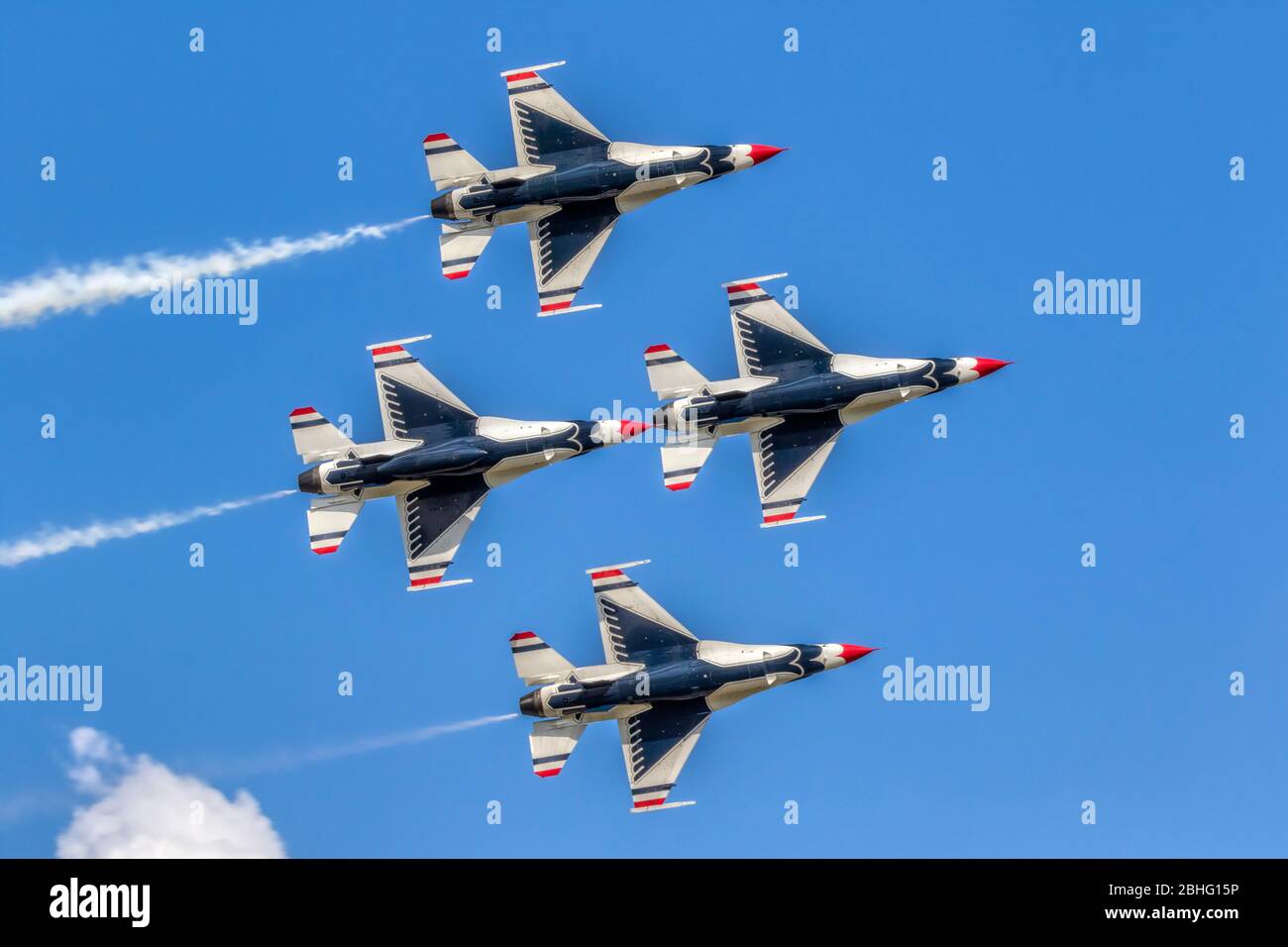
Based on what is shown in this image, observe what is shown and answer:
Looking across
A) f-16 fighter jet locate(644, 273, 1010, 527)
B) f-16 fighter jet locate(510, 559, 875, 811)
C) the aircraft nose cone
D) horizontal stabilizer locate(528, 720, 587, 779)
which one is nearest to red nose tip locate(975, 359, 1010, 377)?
f-16 fighter jet locate(644, 273, 1010, 527)

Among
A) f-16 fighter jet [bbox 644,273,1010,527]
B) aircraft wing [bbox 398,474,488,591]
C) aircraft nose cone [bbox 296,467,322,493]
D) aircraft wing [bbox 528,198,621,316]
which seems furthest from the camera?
aircraft wing [bbox 528,198,621,316]

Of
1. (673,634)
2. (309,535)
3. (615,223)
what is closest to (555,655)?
(673,634)

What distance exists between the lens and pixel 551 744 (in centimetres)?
7238

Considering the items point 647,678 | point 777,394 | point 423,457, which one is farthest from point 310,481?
point 777,394

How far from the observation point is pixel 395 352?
2911 inches

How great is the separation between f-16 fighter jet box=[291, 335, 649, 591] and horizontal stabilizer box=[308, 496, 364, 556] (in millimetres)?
35

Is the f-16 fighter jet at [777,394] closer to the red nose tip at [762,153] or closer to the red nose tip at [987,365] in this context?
the red nose tip at [987,365]

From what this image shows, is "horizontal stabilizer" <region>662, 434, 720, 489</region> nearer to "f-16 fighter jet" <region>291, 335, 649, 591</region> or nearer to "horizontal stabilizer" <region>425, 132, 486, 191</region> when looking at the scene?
"f-16 fighter jet" <region>291, 335, 649, 591</region>

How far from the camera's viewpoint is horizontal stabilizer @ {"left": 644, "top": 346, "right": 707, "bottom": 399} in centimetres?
7369

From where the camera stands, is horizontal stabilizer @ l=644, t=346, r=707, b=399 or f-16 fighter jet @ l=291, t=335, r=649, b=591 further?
horizontal stabilizer @ l=644, t=346, r=707, b=399

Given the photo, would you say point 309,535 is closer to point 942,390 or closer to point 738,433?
point 738,433

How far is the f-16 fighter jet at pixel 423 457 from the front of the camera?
72938 millimetres

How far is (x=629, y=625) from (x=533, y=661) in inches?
146

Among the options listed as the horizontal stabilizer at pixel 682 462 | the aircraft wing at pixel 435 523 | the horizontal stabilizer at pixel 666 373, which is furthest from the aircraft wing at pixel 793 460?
the aircraft wing at pixel 435 523
